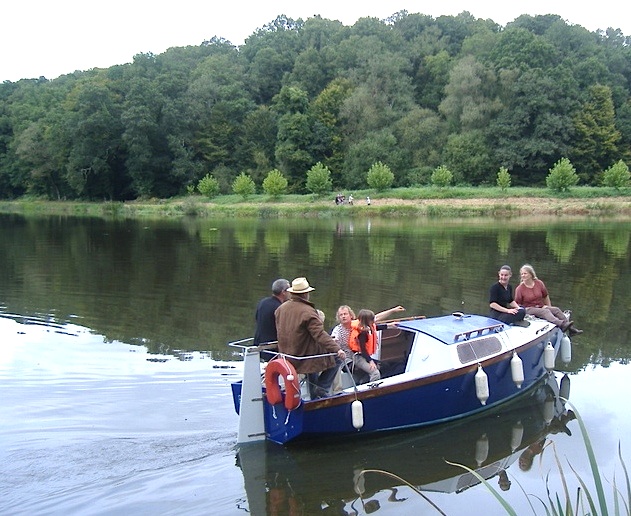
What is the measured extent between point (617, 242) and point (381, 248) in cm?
1191

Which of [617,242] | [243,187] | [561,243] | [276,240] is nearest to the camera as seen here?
[561,243]

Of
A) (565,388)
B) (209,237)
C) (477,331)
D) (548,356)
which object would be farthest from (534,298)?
(209,237)

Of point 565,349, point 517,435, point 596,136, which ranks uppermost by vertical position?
point 596,136

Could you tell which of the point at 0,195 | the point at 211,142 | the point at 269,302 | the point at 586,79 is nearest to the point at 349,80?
the point at 211,142

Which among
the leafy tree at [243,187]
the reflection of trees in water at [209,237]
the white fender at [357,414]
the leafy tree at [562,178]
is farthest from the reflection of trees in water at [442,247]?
the leafy tree at [243,187]

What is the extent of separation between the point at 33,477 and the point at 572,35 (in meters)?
99.1

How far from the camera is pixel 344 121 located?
283 ft

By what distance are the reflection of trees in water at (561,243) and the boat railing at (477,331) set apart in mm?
16959

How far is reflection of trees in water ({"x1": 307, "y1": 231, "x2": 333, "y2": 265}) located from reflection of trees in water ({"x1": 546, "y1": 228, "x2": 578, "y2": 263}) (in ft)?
30.8

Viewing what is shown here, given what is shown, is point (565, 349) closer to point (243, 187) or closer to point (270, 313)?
point (270, 313)

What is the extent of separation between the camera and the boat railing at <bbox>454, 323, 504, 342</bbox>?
9.66 metres

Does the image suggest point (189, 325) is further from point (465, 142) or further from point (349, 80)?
point (349, 80)

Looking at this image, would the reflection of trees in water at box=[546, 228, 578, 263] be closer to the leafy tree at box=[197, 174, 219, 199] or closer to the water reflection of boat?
the water reflection of boat

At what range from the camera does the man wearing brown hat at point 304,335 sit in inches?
340
